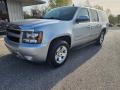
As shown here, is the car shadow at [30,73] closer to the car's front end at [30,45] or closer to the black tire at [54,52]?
the black tire at [54,52]

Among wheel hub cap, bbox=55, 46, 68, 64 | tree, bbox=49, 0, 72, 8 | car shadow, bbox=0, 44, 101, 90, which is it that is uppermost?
tree, bbox=49, 0, 72, 8

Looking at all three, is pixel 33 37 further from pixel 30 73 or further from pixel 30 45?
pixel 30 73

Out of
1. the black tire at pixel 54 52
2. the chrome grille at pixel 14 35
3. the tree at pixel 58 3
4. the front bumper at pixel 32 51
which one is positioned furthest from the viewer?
the tree at pixel 58 3

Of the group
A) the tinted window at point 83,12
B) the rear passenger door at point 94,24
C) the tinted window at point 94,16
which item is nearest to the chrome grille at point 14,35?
the tinted window at point 83,12

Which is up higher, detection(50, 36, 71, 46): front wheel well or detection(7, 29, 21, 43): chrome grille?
detection(7, 29, 21, 43): chrome grille

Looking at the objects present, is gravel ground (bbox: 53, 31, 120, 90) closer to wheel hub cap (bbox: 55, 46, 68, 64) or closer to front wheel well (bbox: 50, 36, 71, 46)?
wheel hub cap (bbox: 55, 46, 68, 64)

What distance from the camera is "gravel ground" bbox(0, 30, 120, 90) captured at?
3725mm

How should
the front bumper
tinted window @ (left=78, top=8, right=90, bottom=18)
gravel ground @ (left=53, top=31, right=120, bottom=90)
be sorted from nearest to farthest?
gravel ground @ (left=53, top=31, right=120, bottom=90)
the front bumper
tinted window @ (left=78, top=8, right=90, bottom=18)

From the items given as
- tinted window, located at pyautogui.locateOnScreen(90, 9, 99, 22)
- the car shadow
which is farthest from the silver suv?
tinted window, located at pyautogui.locateOnScreen(90, 9, 99, 22)

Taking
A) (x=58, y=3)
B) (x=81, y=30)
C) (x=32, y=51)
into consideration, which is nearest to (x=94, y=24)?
(x=81, y=30)

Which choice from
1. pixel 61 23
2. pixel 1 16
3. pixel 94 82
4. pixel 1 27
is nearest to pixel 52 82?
pixel 94 82

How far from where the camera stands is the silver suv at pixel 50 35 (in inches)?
158

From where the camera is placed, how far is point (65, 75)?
4.31 metres

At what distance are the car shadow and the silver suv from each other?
0.35 metres
